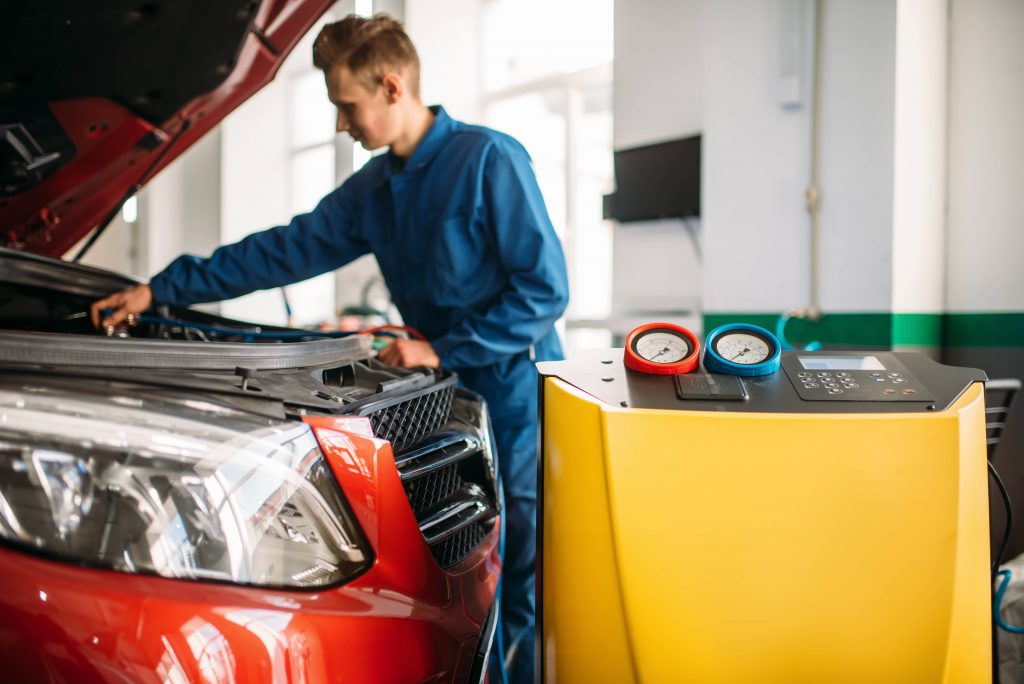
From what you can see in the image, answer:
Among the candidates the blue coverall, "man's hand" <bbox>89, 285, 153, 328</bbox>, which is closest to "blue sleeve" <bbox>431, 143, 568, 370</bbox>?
the blue coverall

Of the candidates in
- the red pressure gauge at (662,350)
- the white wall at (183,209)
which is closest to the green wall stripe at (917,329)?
the red pressure gauge at (662,350)

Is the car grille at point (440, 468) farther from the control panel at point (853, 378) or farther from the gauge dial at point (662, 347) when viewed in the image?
the control panel at point (853, 378)

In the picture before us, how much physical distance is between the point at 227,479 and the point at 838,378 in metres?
0.66

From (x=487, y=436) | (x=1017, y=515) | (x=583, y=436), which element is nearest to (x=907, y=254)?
(x=1017, y=515)

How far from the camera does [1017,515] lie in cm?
200

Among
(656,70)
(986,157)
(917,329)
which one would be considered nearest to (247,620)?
(917,329)

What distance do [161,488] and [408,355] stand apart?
589 millimetres

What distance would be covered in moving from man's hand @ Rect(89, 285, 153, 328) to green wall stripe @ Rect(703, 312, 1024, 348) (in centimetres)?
196

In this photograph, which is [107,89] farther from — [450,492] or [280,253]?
[450,492]

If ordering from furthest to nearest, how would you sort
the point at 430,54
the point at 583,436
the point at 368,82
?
the point at 430,54, the point at 368,82, the point at 583,436

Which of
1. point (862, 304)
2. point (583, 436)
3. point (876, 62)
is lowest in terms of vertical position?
point (583, 436)

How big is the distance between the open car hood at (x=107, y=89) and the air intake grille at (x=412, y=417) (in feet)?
2.36

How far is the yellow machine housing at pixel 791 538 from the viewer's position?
2.07ft

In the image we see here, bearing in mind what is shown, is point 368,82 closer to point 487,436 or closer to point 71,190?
point 71,190
